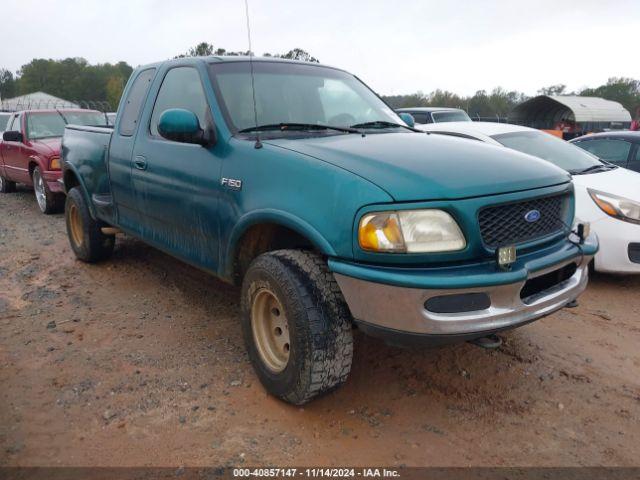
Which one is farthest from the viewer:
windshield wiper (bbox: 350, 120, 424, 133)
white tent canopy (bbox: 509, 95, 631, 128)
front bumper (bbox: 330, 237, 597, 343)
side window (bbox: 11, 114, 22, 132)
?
white tent canopy (bbox: 509, 95, 631, 128)

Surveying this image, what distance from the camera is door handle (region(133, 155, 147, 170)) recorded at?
3953mm

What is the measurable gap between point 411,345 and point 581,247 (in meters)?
1.21

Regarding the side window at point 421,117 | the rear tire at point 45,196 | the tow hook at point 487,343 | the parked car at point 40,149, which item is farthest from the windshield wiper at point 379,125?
the side window at point 421,117

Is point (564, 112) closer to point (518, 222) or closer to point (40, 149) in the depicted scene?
point (40, 149)

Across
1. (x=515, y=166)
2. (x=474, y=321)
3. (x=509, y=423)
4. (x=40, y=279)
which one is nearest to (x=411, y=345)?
(x=474, y=321)

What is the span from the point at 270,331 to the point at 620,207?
3.60 m

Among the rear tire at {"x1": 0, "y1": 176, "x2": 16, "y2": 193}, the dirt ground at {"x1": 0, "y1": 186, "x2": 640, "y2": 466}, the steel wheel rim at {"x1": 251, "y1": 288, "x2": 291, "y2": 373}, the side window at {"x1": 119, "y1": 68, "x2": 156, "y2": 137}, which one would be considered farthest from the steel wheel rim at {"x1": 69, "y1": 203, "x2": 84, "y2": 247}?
the rear tire at {"x1": 0, "y1": 176, "x2": 16, "y2": 193}

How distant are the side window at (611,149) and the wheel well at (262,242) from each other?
5.70m

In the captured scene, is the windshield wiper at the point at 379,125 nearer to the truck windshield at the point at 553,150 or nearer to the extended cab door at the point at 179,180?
the extended cab door at the point at 179,180

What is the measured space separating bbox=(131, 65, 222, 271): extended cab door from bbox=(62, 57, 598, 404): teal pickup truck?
0.04ft

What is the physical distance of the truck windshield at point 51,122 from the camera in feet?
29.7

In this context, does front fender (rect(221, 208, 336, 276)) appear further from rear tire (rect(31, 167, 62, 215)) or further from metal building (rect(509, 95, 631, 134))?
metal building (rect(509, 95, 631, 134))

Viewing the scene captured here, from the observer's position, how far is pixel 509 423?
9.23 ft

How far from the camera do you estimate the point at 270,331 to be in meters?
3.10
